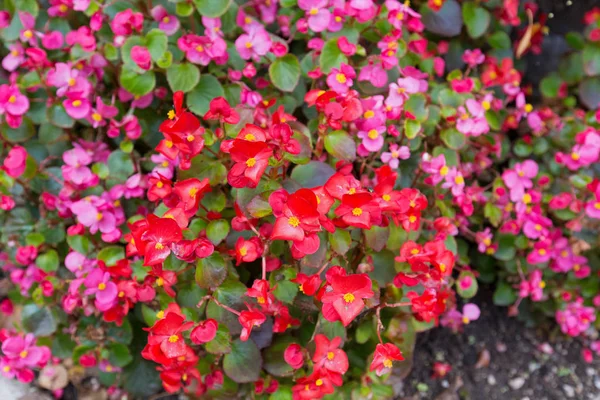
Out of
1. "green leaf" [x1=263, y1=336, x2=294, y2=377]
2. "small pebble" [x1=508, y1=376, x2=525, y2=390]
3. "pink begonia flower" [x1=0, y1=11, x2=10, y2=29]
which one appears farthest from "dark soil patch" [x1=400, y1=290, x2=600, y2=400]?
"pink begonia flower" [x1=0, y1=11, x2=10, y2=29]

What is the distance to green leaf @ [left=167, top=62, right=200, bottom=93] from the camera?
1.21m

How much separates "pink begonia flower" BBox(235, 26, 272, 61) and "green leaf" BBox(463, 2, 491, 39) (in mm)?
690

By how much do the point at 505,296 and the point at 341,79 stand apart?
96 cm

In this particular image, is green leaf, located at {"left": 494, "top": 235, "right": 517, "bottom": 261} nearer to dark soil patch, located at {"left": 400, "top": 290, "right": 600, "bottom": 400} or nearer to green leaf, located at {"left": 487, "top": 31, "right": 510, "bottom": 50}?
dark soil patch, located at {"left": 400, "top": 290, "right": 600, "bottom": 400}

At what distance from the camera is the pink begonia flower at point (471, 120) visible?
1.28 metres

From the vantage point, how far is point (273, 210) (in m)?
0.87

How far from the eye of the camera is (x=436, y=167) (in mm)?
1213

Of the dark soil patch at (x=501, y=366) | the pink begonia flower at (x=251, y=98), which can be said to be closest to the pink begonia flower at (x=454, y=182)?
the pink begonia flower at (x=251, y=98)

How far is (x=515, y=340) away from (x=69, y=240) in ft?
4.60

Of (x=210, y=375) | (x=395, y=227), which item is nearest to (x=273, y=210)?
(x=395, y=227)

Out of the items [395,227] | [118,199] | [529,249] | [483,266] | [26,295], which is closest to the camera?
[395,227]

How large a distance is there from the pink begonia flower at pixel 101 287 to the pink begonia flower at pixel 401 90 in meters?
0.71

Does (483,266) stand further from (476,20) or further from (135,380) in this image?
(135,380)

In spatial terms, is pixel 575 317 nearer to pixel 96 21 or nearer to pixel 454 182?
pixel 454 182
